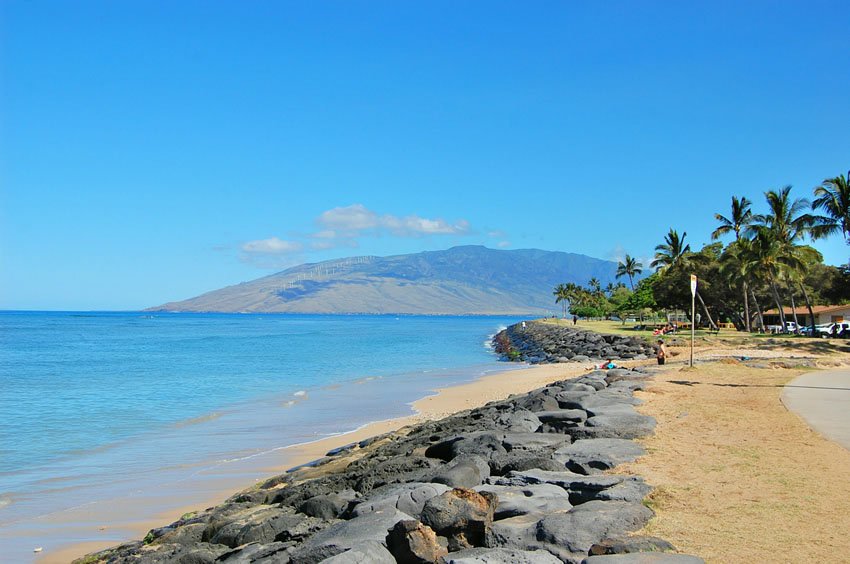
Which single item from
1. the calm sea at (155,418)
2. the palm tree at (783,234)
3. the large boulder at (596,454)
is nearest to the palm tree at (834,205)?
the palm tree at (783,234)

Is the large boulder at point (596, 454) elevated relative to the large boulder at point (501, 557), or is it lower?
elevated

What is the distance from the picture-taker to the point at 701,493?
6.61 m

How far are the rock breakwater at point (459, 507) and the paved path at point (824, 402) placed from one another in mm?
2364

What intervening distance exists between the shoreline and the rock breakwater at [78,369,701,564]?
61 centimetres

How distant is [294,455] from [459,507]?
344 inches

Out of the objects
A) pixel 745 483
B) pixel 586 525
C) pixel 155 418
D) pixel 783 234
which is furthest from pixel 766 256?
pixel 586 525

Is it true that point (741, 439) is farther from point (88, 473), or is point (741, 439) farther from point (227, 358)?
point (227, 358)

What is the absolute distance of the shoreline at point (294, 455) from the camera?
876 cm

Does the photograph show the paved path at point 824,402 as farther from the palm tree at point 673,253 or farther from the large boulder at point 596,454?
the palm tree at point 673,253

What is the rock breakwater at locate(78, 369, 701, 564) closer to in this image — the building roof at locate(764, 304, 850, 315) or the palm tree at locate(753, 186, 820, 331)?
the palm tree at locate(753, 186, 820, 331)

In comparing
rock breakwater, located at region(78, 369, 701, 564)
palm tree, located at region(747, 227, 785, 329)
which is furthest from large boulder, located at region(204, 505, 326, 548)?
palm tree, located at region(747, 227, 785, 329)

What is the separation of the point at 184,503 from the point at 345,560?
6.21 meters

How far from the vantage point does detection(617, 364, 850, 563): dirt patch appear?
5.17m

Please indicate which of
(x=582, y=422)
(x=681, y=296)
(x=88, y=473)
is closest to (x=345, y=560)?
(x=582, y=422)
